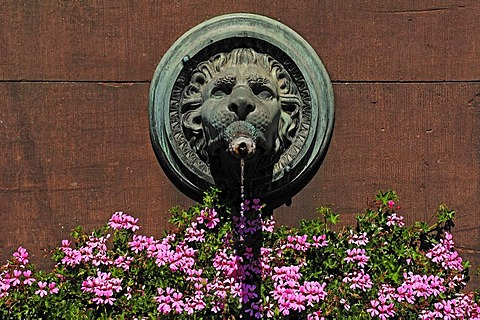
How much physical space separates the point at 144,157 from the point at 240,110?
62 cm

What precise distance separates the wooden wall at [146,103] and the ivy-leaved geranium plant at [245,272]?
0.39 ft

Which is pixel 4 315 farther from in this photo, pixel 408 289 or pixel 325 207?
pixel 408 289

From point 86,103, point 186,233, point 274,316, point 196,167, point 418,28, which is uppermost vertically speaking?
point 418,28

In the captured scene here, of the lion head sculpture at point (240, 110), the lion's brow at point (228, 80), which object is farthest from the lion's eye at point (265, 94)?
the lion's brow at point (228, 80)

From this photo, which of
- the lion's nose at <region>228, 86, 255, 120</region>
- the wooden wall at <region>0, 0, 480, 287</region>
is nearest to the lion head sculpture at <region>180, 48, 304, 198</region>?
the lion's nose at <region>228, 86, 255, 120</region>

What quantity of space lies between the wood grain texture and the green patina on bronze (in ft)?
0.28

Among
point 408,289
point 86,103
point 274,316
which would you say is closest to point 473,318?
point 408,289

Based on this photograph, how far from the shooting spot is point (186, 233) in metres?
3.60

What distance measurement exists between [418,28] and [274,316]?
1.32 metres

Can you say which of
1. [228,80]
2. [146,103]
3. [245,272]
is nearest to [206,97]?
[228,80]

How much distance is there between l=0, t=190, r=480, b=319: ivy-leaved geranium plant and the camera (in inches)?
136

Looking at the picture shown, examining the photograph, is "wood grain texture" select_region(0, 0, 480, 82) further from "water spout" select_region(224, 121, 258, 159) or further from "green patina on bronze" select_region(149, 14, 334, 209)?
"water spout" select_region(224, 121, 258, 159)

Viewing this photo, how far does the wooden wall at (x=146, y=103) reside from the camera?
3.68m

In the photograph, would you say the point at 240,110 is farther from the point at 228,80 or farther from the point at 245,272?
the point at 245,272
